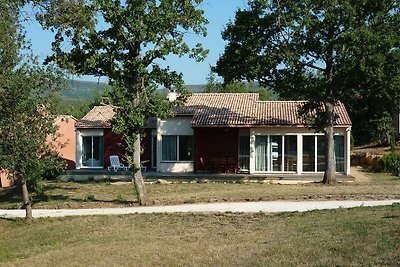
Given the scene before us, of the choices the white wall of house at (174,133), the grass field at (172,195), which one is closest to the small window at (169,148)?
the white wall of house at (174,133)

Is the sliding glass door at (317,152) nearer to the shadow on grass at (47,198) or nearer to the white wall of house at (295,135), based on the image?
the white wall of house at (295,135)

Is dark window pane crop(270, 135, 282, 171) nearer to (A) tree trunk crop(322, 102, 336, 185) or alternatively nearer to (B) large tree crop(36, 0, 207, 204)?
(A) tree trunk crop(322, 102, 336, 185)

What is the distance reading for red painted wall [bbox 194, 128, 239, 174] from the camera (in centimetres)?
3422

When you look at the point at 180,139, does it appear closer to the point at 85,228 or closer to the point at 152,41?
the point at 152,41

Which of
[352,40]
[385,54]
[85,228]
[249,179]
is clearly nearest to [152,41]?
[85,228]

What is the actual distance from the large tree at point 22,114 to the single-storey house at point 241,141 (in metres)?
17.6

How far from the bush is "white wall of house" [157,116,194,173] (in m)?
10.9

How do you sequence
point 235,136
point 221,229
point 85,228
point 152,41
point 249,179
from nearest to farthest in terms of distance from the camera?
point 221,229 < point 85,228 < point 152,41 < point 249,179 < point 235,136

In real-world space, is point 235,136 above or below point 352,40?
below

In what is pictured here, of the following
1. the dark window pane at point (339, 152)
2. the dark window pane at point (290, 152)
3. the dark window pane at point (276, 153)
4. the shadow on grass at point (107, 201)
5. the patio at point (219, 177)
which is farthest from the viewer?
the dark window pane at point (276, 153)

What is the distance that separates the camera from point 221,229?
1316 centimetres

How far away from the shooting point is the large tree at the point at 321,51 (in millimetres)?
24016

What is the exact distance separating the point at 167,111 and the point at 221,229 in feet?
20.7

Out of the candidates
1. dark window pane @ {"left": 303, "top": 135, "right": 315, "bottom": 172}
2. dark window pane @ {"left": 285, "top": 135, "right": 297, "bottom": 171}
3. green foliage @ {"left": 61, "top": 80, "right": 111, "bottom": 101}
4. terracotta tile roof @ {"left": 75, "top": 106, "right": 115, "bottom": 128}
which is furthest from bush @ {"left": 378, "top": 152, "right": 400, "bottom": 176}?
green foliage @ {"left": 61, "top": 80, "right": 111, "bottom": 101}
